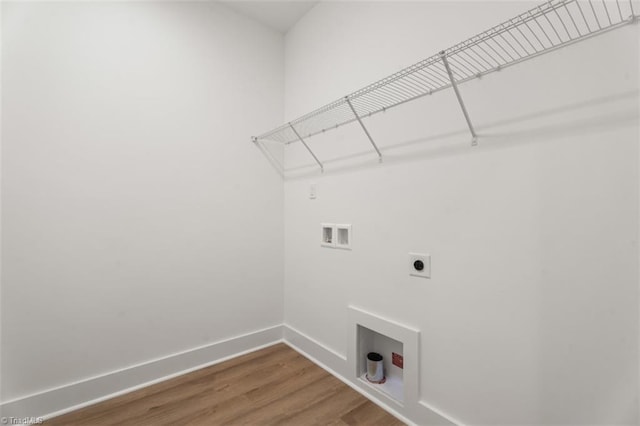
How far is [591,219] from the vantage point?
0.92 m

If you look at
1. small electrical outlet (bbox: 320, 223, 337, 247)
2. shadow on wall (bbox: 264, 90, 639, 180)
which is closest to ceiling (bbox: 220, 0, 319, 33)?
shadow on wall (bbox: 264, 90, 639, 180)

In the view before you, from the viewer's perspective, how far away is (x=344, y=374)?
1.76 metres

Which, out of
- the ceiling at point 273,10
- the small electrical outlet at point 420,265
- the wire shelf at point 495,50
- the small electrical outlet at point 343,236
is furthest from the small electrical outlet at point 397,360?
the ceiling at point 273,10

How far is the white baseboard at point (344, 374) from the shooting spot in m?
1.32

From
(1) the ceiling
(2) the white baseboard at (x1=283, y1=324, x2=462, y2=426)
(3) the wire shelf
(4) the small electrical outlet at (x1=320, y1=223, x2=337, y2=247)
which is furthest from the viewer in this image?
(1) the ceiling

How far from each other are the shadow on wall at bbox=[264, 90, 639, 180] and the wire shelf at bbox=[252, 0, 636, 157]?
118 millimetres

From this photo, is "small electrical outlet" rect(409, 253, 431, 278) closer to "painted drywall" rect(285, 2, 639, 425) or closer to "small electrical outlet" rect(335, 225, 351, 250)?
"painted drywall" rect(285, 2, 639, 425)

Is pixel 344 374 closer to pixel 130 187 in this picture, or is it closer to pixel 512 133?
pixel 512 133

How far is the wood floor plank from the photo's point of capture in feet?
4.66

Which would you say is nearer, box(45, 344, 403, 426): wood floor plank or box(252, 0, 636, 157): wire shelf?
box(252, 0, 636, 157): wire shelf

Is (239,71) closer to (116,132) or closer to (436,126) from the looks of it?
(116,132)

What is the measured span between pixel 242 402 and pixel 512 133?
6.15 ft

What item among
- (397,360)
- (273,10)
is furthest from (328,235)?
(273,10)

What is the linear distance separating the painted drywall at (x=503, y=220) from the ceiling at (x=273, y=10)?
1.51 ft
